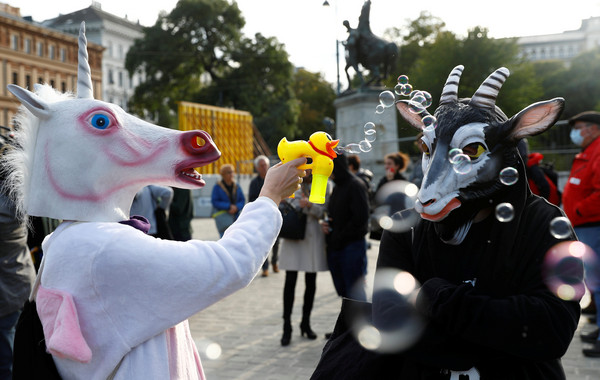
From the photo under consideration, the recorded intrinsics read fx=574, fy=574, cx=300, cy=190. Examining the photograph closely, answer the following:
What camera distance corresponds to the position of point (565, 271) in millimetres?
1691

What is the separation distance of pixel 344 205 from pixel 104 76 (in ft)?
244

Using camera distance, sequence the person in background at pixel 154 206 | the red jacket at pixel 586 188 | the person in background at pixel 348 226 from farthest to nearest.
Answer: the person in background at pixel 154 206, the person in background at pixel 348 226, the red jacket at pixel 586 188

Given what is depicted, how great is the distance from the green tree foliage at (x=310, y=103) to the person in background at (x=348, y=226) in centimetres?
3974

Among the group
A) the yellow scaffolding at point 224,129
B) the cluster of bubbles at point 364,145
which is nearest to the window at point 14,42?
the yellow scaffolding at point 224,129

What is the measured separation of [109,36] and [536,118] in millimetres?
77890

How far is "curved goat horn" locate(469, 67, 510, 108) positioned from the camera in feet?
6.05

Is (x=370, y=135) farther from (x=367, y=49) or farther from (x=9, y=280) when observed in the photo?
(x=367, y=49)

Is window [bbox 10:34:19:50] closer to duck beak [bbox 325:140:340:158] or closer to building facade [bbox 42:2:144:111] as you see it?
building facade [bbox 42:2:144:111]

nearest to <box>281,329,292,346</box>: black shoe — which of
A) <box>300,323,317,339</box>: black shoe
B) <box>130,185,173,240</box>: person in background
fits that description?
<box>300,323,317,339</box>: black shoe

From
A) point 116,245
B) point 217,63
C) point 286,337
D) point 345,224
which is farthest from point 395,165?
point 217,63

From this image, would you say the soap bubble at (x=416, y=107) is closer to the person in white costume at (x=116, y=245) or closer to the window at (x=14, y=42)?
the person in white costume at (x=116, y=245)

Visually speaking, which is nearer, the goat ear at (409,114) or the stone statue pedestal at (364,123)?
the goat ear at (409,114)

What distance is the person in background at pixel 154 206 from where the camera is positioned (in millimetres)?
6336

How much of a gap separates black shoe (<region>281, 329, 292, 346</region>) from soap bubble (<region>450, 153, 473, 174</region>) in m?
4.13
